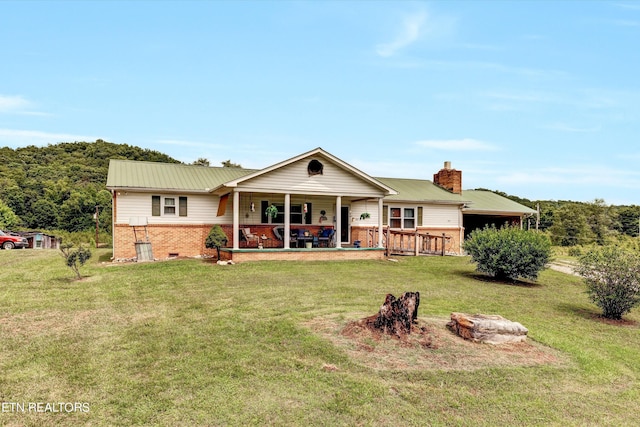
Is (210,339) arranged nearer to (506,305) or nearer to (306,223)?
(506,305)

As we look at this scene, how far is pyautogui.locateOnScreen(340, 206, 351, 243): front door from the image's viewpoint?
71.7 ft

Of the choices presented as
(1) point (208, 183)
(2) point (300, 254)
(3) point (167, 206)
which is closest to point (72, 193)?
(1) point (208, 183)

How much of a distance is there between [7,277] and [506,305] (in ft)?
48.4

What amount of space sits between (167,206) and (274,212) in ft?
16.2

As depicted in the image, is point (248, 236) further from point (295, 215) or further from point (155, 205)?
point (155, 205)

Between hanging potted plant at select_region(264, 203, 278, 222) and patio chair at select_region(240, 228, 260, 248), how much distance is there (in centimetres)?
125

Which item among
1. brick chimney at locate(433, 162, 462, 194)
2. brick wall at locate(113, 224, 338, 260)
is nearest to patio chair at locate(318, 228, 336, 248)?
brick wall at locate(113, 224, 338, 260)

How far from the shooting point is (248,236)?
18172 mm

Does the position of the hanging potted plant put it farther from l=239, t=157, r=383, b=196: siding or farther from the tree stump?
the tree stump

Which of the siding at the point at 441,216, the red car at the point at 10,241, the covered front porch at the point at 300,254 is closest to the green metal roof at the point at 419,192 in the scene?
the siding at the point at 441,216

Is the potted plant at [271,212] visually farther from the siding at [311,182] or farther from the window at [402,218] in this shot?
the window at [402,218]

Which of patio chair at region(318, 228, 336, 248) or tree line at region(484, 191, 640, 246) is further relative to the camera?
tree line at region(484, 191, 640, 246)

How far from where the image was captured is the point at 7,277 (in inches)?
477

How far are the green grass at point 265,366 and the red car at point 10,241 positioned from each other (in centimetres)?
1871
